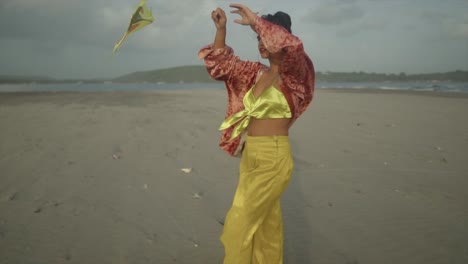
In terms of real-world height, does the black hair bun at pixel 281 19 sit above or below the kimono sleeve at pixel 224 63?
above

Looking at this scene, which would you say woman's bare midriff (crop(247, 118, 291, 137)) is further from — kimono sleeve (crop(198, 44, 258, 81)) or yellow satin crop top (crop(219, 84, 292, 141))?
kimono sleeve (crop(198, 44, 258, 81))

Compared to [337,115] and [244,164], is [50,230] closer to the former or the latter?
[244,164]

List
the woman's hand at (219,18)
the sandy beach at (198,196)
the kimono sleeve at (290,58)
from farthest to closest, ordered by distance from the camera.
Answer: the sandy beach at (198,196), the woman's hand at (219,18), the kimono sleeve at (290,58)

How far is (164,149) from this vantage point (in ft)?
20.9

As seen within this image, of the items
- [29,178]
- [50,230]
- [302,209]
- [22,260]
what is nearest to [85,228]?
[50,230]

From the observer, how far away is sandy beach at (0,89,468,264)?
3137 mm

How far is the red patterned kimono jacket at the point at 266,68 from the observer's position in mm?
1971

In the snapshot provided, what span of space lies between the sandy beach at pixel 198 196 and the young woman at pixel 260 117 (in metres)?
1.03

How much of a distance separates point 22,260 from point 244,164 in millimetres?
2207

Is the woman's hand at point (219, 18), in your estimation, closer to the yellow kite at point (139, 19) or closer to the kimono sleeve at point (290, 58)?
the kimono sleeve at point (290, 58)


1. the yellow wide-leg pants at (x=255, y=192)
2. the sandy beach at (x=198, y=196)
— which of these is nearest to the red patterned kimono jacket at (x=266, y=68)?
the yellow wide-leg pants at (x=255, y=192)

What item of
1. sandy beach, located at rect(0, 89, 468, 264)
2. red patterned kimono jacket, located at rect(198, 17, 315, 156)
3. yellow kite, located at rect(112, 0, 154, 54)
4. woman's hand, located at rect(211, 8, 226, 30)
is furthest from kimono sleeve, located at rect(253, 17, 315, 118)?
sandy beach, located at rect(0, 89, 468, 264)

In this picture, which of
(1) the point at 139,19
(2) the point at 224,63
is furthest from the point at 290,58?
(1) the point at 139,19

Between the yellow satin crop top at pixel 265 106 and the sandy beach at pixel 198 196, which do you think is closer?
the yellow satin crop top at pixel 265 106
